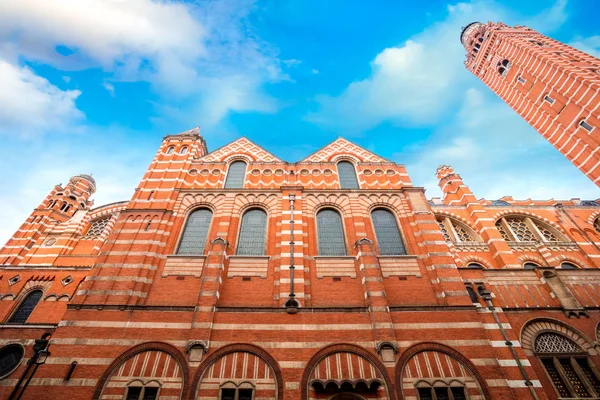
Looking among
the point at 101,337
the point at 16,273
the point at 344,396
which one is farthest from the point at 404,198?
the point at 16,273

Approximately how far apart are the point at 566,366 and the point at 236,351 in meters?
13.7

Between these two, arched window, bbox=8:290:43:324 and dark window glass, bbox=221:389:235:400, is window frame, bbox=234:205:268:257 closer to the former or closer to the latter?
dark window glass, bbox=221:389:235:400

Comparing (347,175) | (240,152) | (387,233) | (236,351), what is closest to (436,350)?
(387,233)

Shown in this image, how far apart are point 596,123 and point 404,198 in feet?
68.9

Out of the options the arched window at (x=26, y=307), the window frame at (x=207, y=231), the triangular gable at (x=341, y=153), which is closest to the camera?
the window frame at (x=207, y=231)

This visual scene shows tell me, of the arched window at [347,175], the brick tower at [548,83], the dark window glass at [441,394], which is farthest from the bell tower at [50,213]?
the brick tower at [548,83]

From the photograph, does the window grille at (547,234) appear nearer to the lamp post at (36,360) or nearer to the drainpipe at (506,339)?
the drainpipe at (506,339)

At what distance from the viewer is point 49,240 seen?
26.2m

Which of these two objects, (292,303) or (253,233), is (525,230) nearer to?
(292,303)

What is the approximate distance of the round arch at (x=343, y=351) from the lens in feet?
34.2

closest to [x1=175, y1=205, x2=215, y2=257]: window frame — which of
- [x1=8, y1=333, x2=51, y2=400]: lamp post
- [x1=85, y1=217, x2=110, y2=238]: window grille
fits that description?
[x1=8, y1=333, x2=51, y2=400]: lamp post

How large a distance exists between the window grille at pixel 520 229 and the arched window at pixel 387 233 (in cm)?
1670

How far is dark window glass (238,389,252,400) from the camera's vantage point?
10.5 m

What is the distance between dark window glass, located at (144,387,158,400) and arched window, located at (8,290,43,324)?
11.7m
